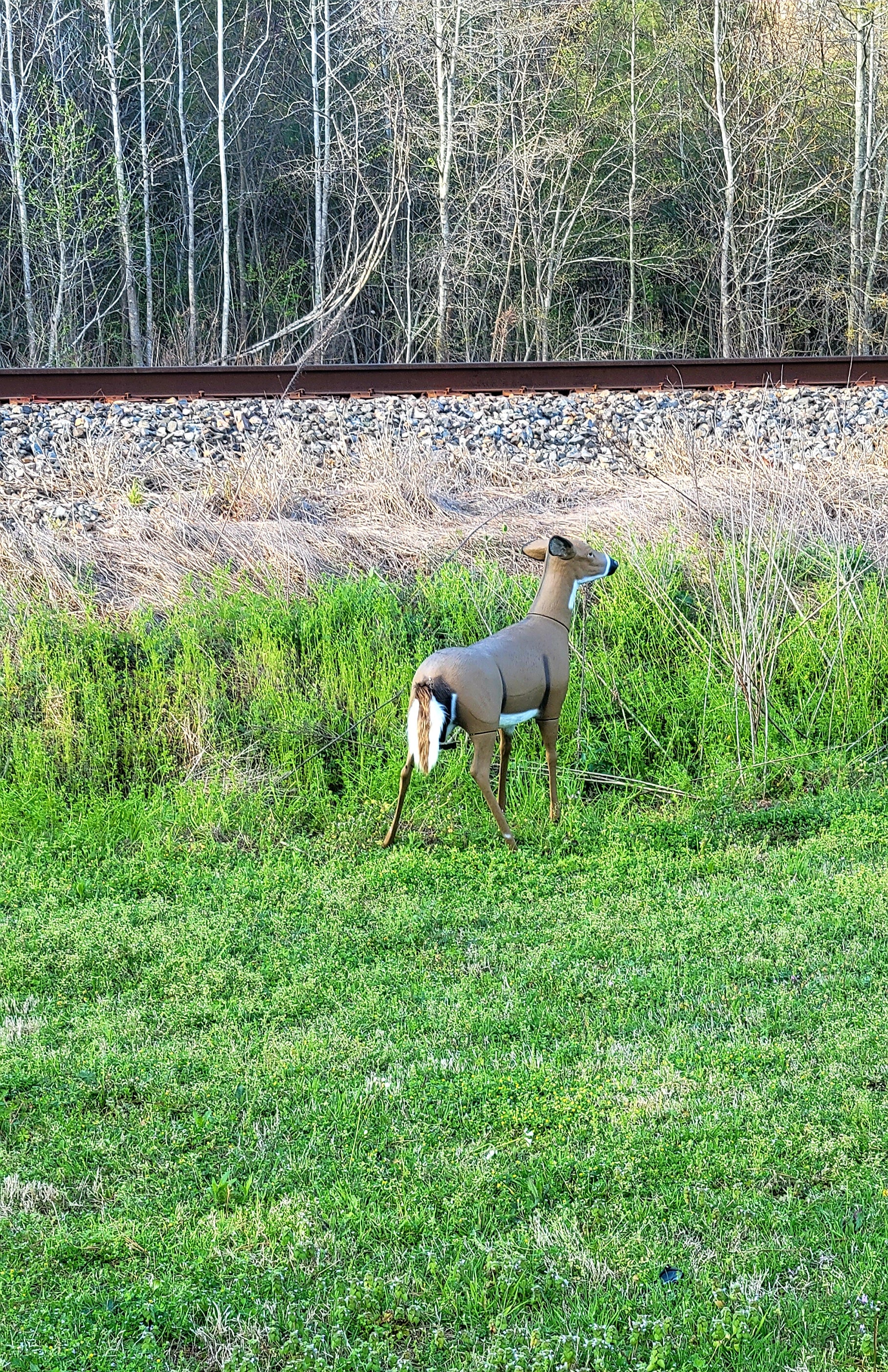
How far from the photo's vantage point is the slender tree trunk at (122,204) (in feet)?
71.8

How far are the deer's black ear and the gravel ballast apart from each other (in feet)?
14.1

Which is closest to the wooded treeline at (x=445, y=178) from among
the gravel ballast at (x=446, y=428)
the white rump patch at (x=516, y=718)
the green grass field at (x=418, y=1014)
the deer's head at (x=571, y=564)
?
the gravel ballast at (x=446, y=428)

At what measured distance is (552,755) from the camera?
6.42m

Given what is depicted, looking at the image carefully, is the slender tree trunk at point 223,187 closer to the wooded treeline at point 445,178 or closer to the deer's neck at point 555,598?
the wooded treeline at point 445,178

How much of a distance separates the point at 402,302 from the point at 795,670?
18187mm

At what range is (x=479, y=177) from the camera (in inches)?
885

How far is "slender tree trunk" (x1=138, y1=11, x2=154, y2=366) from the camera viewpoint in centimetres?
2206

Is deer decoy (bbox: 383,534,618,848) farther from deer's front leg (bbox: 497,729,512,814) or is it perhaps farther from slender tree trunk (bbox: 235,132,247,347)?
slender tree trunk (bbox: 235,132,247,347)

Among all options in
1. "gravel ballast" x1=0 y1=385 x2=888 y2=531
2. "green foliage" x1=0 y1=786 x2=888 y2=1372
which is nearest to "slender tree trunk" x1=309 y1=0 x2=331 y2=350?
"gravel ballast" x1=0 y1=385 x2=888 y2=531

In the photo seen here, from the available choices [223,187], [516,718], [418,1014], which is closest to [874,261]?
[223,187]

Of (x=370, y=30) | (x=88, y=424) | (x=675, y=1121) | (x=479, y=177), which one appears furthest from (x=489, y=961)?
(x=370, y=30)

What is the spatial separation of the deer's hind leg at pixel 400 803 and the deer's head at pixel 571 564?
122 centimetres

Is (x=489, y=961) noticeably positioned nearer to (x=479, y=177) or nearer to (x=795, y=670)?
(x=795, y=670)

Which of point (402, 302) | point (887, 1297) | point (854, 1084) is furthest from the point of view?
point (402, 302)
